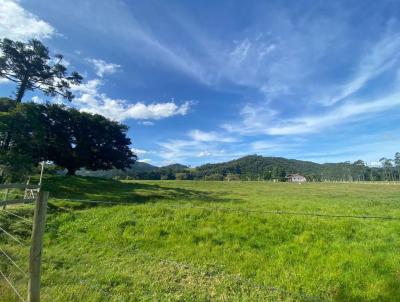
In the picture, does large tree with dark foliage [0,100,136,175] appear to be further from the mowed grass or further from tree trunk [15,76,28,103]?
the mowed grass

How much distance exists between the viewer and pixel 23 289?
558 centimetres

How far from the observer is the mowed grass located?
5.89m

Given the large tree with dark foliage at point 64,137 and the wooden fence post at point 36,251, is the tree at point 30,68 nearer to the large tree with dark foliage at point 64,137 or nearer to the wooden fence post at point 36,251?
the large tree with dark foliage at point 64,137

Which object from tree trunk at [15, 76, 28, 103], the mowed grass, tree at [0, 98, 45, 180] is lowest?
the mowed grass

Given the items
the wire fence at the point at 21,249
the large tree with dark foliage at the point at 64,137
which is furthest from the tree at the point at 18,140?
the wire fence at the point at 21,249

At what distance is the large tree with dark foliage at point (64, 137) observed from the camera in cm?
2755

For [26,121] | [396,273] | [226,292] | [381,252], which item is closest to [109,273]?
[226,292]

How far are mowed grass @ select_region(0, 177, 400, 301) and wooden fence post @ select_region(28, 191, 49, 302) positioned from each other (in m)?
1.14

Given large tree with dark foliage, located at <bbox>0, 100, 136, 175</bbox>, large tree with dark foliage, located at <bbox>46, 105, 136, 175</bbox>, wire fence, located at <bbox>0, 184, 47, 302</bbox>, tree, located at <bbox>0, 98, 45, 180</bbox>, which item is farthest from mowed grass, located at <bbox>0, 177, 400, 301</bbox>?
large tree with dark foliage, located at <bbox>46, 105, 136, 175</bbox>

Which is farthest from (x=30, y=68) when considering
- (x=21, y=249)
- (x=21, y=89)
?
(x=21, y=249)

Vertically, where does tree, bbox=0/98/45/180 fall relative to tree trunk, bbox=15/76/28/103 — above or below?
below

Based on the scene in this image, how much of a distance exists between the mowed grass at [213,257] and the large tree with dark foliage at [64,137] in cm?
1815

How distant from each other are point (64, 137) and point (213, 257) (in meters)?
38.3

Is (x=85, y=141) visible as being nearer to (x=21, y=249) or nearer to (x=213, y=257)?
(x=21, y=249)
